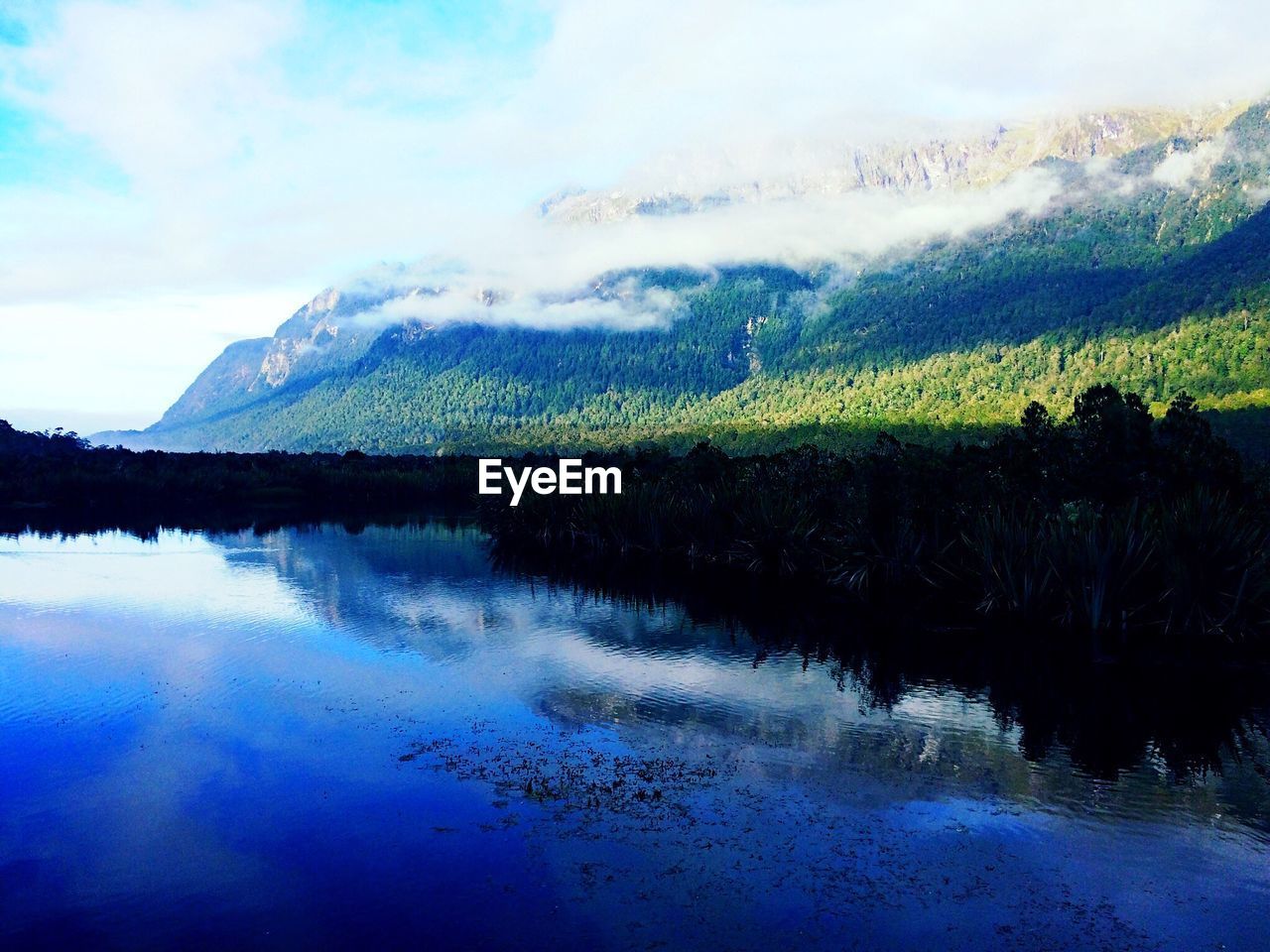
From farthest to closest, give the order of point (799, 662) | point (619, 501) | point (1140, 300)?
point (1140, 300), point (619, 501), point (799, 662)

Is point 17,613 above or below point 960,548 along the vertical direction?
below

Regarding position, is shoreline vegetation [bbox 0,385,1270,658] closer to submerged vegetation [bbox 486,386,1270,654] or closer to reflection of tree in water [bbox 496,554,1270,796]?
submerged vegetation [bbox 486,386,1270,654]

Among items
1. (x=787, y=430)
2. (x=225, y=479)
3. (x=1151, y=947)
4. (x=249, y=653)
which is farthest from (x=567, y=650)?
(x=787, y=430)

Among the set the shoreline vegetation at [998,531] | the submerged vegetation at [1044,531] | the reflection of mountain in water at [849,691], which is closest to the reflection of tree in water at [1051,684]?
the reflection of mountain in water at [849,691]

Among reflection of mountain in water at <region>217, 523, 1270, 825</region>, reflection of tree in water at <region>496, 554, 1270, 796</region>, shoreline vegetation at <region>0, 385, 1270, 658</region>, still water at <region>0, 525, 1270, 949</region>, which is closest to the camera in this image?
still water at <region>0, 525, 1270, 949</region>

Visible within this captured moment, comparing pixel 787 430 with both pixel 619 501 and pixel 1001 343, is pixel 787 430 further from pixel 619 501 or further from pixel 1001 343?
pixel 619 501

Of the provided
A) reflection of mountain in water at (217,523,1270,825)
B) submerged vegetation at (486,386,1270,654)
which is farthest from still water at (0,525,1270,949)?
submerged vegetation at (486,386,1270,654)

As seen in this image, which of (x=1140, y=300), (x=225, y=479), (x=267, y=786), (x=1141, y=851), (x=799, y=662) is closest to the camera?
(x=1141, y=851)

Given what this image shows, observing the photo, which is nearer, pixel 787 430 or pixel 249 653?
pixel 249 653
